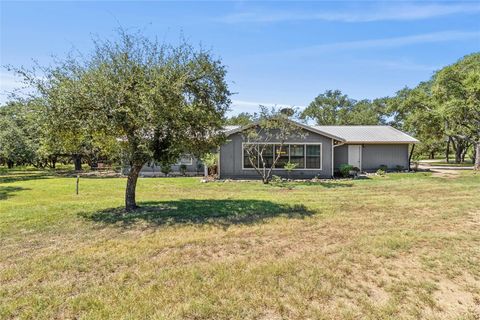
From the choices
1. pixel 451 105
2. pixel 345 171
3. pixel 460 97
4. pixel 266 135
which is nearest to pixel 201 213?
pixel 266 135

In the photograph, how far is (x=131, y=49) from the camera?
27.0 feet

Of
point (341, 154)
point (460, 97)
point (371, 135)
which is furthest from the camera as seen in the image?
point (460, 97)

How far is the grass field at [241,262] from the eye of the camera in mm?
3455

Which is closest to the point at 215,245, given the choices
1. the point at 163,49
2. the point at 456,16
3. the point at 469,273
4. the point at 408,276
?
the point at 408,276

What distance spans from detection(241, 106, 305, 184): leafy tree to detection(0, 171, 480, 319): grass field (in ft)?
26.6

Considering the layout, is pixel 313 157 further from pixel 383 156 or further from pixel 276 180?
pixel 383 156

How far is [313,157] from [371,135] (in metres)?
7.05

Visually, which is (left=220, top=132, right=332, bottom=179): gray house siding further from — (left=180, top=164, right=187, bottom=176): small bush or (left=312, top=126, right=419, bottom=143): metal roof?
(left=180, top=164, right=187, bottom=176): small bush

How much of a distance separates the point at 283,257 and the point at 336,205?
5213 millimetres

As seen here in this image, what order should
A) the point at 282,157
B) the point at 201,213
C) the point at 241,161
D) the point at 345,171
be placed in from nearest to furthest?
1. the point at 201,213
2. the point at 241,161
3. the point at 282,157
4. the point at 345,171

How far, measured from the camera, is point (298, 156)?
18.8 m

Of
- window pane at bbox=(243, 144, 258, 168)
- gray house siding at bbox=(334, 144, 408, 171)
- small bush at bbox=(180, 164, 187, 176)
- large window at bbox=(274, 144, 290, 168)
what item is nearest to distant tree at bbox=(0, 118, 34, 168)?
small bush at bbox=(180, 164, 187, 176)

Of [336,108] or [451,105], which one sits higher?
[336,108]

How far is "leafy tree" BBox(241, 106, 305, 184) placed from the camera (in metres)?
16.5
